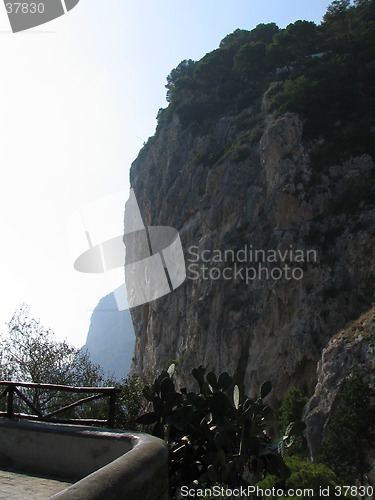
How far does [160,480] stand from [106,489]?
1088mm

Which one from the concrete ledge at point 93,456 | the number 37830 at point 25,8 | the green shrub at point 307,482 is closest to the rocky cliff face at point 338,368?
the green shrub at point 307,482

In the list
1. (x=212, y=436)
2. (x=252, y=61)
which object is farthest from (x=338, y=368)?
(x=252, y=61)

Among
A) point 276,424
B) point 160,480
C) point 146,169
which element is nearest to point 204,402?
point 160,480

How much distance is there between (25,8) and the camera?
1044 centimetres

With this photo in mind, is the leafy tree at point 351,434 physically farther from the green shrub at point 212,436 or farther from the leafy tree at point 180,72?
the leafy tree at point 180,72

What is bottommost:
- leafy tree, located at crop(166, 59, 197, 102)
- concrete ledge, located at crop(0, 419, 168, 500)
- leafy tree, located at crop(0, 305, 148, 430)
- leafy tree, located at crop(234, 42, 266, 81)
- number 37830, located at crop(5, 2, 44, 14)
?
leafy tree, located at crop(0, 305, 148, 430)

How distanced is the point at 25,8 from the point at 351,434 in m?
16.1

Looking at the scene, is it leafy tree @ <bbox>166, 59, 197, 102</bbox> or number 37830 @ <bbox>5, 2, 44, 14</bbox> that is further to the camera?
leafy tree @ <bbox>166, 59, 197, 102</bbox>

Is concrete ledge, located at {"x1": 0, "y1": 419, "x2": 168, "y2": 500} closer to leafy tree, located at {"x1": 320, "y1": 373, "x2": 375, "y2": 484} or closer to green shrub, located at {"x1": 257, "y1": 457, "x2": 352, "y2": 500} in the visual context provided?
green shrub, located at {"x1": 257, "y1": 457, "x2": 352, "y2": 500}

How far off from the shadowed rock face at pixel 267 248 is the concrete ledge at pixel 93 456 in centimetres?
2094

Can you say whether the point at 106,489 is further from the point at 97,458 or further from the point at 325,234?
the point at 325,234

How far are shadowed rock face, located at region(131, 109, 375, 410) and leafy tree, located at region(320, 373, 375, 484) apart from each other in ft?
24.2

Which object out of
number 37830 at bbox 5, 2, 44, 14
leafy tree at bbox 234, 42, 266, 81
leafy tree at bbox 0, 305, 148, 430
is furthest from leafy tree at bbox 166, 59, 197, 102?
number 37830 at bbox 5, 2, 44, 14

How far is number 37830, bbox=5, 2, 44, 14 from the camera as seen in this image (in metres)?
10.4
